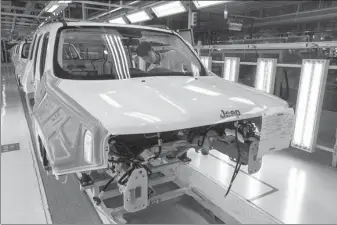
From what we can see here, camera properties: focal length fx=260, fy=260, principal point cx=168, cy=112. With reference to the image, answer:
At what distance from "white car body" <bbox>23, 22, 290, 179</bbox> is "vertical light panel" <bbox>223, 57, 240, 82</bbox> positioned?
2506mm

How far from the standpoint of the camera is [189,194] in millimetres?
2756

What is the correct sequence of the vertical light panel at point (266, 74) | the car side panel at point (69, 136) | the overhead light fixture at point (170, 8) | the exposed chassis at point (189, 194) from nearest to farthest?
the car side panel at point (69, 136)
the exposed chassis at point (189, 194)
the vertical light panel at point (266, 74)
the overhead light fixture at point (170, 8)

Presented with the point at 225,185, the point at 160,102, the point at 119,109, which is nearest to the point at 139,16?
the point at 225,185

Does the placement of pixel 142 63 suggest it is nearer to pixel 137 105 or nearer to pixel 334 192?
pixel 137 105

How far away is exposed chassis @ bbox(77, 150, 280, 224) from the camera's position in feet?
7.79

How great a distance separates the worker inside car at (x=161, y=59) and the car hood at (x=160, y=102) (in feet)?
1.50

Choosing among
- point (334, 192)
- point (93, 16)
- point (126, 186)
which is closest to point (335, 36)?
point (334, 192)

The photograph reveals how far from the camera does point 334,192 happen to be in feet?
9.86

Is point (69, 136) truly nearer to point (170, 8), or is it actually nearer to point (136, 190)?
point (136, 190)

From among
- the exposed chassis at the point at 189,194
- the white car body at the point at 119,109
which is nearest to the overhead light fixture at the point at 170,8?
the white car body at the point at 119,109

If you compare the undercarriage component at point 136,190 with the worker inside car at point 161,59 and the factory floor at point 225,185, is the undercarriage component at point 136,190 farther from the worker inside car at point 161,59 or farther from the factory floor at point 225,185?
the worker inside car at point 161,59

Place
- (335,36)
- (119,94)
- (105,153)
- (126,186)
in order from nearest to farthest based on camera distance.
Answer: (105,153) → (126,186) → (119,94) → (335,36)

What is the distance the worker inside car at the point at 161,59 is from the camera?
2908mm

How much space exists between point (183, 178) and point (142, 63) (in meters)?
1.47
